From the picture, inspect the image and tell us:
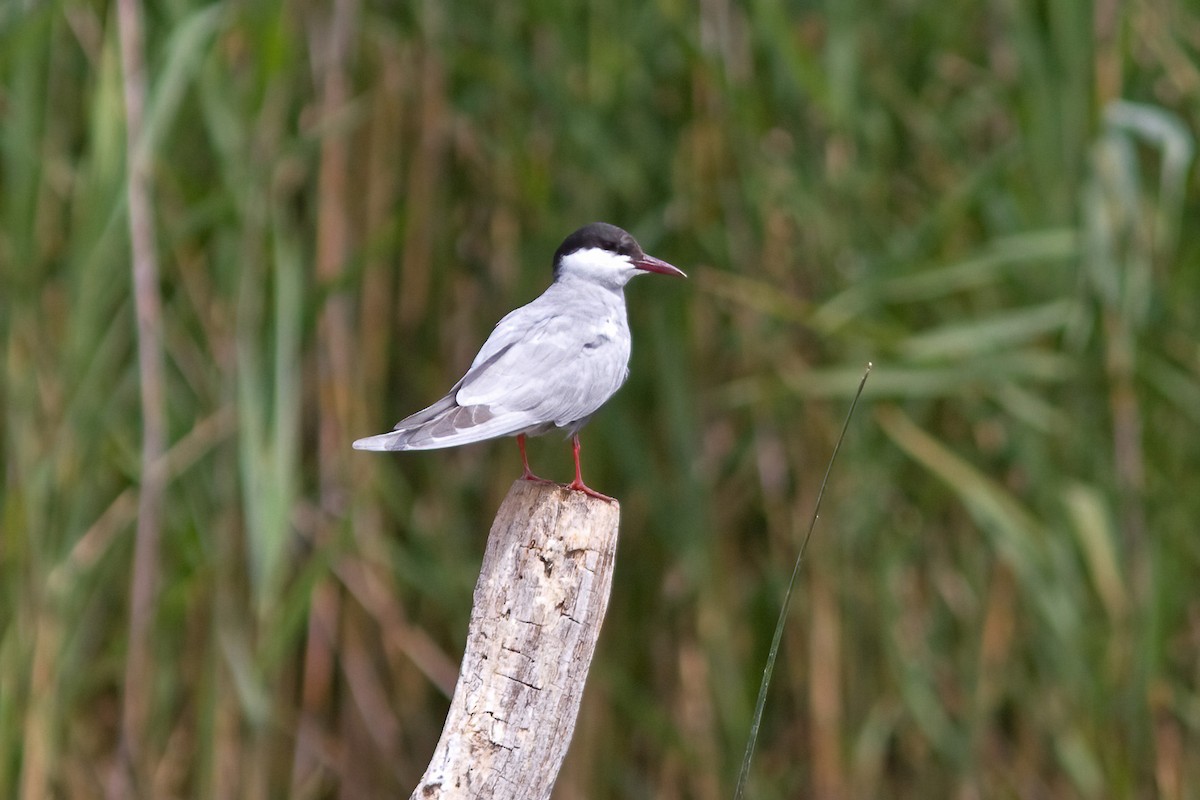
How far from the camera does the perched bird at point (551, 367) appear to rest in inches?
76.0

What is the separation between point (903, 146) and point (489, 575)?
2099 mm

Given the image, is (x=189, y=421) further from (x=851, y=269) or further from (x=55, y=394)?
(x=851, y=269)

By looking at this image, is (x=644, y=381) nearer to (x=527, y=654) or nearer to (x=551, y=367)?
(x=551, y=367)

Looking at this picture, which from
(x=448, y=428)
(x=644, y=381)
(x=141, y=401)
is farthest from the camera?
(x=644, y=381)

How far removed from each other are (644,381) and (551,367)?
1.30 m

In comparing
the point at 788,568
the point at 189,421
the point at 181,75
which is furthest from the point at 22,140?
the point at 788,568

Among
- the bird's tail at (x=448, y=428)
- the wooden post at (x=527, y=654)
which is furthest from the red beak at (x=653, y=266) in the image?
the wooden post at (x=527, y=654)

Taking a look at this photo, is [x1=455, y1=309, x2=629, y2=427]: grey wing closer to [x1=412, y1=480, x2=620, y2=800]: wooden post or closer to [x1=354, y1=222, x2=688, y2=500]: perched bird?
[x1=354, y1=222, x2=688, y2=500]: perched bird

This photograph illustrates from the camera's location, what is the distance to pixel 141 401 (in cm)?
317

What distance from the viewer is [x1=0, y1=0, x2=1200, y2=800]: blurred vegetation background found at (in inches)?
119

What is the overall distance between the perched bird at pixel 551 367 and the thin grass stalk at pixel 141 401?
3.20 ft

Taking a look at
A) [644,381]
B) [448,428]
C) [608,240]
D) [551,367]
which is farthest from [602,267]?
[644,381]

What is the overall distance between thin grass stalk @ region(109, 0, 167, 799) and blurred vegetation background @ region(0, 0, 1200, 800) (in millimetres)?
11

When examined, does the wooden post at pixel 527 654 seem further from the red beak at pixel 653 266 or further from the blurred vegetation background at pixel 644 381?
the blurred vegetation background at pixel 644 381
